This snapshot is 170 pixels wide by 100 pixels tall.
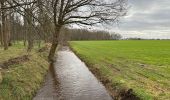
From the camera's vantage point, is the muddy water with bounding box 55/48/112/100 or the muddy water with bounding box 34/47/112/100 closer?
the muddy water with bounding box 34/47/112/100

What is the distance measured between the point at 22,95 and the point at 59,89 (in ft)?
12.7

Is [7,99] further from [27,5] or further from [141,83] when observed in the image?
[141,83]

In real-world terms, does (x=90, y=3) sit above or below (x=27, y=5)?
above

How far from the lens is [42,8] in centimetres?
655

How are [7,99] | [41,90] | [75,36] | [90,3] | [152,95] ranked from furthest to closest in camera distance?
1. [75,36]
2. [90,3]
3. [41,90]
4. [152,95]
5. [7,99]

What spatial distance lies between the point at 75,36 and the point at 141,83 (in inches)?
6807

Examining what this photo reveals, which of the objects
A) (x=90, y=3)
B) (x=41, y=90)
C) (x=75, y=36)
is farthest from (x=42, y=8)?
(x=75, y=36)

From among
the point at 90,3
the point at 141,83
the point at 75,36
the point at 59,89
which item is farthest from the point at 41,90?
the point at 75,36

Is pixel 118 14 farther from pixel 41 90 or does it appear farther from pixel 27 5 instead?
pixel 27 5

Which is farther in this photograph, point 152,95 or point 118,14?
point 118,14

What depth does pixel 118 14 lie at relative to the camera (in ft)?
102

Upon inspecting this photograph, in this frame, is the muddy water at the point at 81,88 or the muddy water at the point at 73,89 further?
the muddy water at the point at 81,88

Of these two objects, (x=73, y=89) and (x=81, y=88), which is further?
(x=81, y=88)

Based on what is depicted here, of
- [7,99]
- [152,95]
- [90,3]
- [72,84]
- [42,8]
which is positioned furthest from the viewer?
[90,3]
